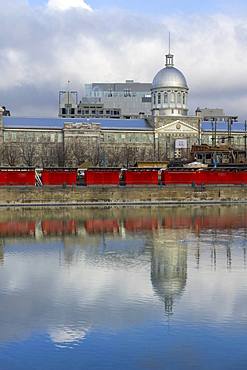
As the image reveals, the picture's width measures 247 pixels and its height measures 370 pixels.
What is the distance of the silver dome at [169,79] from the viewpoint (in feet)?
347

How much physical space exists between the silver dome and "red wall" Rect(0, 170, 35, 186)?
60.4 meters

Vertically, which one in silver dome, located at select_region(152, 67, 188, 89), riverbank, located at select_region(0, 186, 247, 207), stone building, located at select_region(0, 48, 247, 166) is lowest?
riverbank, located at select_region(0, 186, 247, 207)

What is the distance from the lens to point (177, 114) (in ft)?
357

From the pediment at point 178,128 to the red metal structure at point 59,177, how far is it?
5767 centimetres

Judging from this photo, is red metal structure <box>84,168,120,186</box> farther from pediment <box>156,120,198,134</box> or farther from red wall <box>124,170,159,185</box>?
pediment <box>156,120,198,134</box>

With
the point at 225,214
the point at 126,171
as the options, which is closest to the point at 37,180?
the point at 126,171

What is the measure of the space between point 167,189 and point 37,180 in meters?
9.38

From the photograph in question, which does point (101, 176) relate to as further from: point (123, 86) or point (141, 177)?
point (123, 86)

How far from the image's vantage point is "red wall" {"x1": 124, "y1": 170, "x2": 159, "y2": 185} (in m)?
50.5

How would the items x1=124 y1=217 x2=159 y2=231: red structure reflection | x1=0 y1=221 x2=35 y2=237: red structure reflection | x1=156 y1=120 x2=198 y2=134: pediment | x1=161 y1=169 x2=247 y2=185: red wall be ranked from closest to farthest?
x1=0 y1=221 x2=35 y2=237: red structure reflection
x1=124 y1=217 x2=159 y2=231: red structure reflection
x1=161 y1=169 x2=247 y2=185: red wall
x1=156 y1=120 x2=198 y2=134: pediment

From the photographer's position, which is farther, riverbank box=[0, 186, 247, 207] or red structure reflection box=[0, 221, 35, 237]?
riverbank box=[0, 186, 247, 207]

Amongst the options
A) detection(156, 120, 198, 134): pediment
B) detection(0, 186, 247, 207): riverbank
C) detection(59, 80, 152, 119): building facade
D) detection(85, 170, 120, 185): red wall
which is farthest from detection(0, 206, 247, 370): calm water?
detection(59, 80, 152, 119): building facade

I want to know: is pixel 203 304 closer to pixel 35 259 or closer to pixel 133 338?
pixel 133 338

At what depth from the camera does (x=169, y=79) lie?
4161 inches
